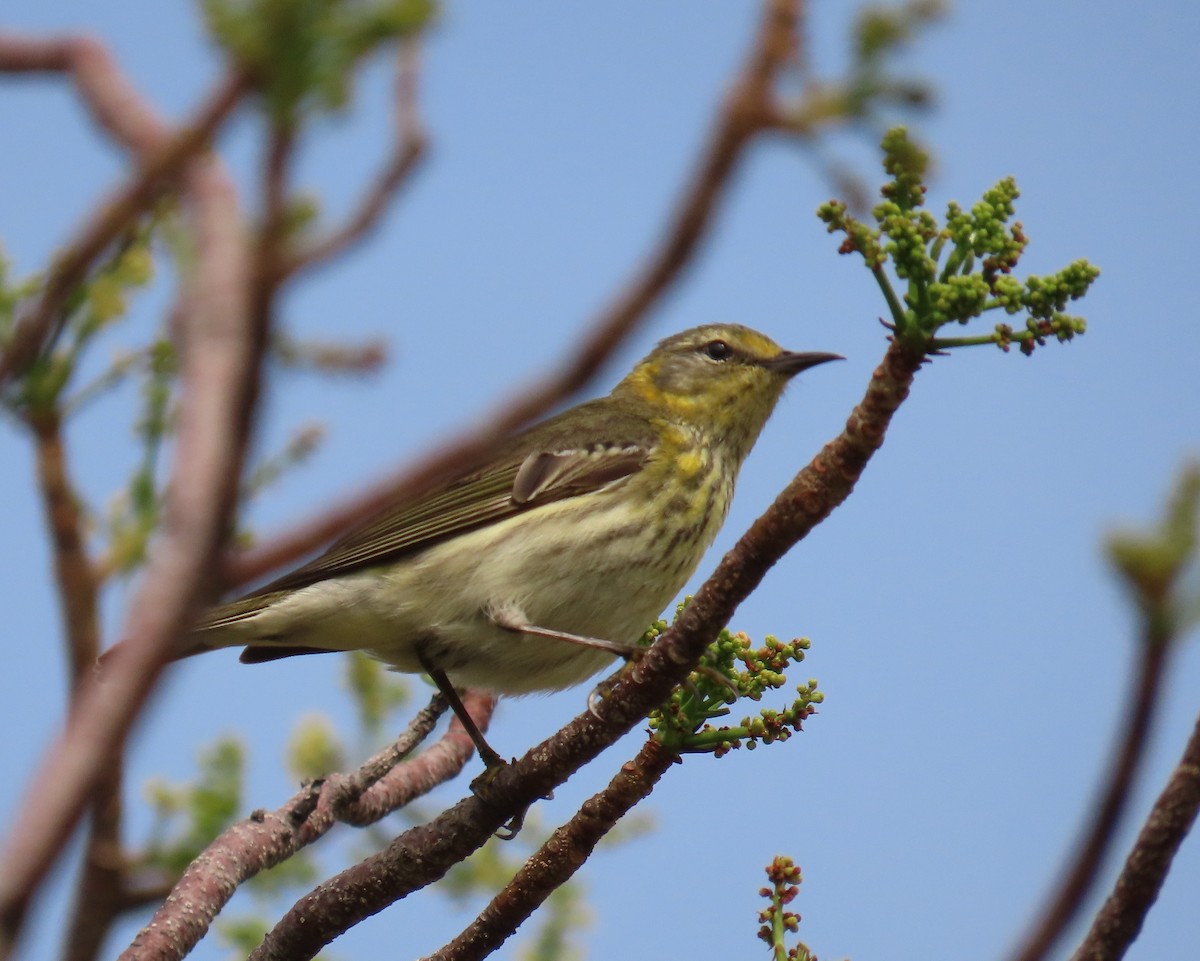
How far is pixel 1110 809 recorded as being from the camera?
1.07 meters

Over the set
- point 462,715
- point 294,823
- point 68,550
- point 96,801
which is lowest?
point 96,801

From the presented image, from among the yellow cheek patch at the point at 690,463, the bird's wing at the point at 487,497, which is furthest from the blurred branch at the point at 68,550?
the yellow cheek patch at the point at 690,463

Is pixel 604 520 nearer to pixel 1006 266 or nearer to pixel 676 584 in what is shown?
pixel 676 584

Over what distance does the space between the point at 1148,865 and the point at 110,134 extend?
1.65 m

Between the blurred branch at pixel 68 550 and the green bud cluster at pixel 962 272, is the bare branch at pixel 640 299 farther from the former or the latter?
the green bud cluster at pixel 962 272

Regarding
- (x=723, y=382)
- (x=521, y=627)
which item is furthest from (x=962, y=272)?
(x=723, y=382)

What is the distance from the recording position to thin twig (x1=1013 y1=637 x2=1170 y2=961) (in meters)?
1.01

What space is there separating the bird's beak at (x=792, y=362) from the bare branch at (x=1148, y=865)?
3909 mm

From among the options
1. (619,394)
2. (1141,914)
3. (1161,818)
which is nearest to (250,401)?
(1161,818)

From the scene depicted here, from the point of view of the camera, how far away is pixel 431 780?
5.43 meters

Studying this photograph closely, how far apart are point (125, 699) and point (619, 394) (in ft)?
21.9

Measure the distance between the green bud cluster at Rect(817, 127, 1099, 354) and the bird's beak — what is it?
2.93 m

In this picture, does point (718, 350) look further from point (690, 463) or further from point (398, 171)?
point (398, 171)

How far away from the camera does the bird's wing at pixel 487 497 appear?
582 centimetres
